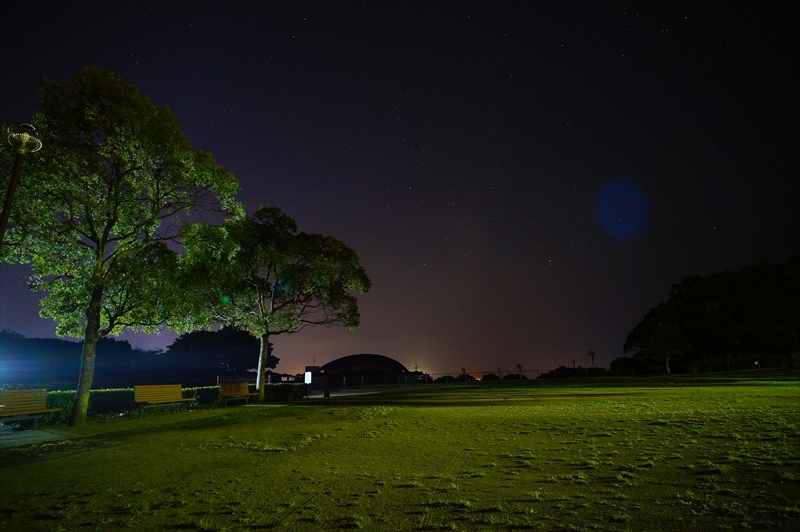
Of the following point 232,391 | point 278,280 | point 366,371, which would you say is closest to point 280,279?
point 278,280

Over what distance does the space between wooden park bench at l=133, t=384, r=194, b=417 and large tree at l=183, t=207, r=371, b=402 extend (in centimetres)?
573

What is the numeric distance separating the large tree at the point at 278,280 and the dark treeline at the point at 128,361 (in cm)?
895

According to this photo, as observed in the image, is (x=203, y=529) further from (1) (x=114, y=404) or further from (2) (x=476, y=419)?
(1) (x=114, y=404)

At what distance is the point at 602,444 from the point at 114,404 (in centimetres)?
1431

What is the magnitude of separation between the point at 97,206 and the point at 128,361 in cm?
3593

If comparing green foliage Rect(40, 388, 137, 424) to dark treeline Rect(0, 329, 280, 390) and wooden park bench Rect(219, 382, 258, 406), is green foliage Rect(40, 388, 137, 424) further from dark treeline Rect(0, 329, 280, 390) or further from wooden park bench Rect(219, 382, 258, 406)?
A: dark treeline Rect(0, 329, 280, 390)

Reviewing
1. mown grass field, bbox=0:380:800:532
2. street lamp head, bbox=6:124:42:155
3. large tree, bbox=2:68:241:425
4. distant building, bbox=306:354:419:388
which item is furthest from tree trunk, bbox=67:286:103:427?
distant building, bbox=306:354:419:388

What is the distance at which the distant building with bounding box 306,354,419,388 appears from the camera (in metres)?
60.6

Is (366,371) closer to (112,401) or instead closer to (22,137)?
(112,401)

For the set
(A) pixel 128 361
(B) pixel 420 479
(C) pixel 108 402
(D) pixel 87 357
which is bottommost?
(B) pixel 420 479

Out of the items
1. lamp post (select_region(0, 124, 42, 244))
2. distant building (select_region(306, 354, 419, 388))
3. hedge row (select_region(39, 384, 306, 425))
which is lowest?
hedge row (select_region(39, 384, 306, 425))

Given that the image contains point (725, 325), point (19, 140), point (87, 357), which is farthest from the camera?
point (725, 325)

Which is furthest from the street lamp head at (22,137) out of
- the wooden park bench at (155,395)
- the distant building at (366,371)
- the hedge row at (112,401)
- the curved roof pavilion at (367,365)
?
the curved roof pavilion at (367,365)

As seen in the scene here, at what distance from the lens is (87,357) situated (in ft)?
39.9
